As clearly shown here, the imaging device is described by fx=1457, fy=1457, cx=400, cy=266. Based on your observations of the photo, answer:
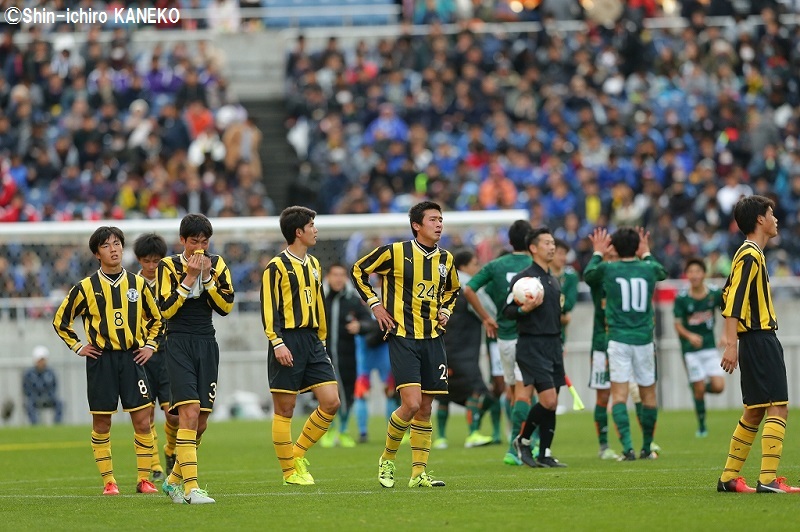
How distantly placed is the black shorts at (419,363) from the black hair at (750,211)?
2.66m

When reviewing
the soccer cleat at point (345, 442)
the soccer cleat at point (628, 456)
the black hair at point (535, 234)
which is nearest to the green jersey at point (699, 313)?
the soccer cleat at point (628, 456)

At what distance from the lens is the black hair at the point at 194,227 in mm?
11414

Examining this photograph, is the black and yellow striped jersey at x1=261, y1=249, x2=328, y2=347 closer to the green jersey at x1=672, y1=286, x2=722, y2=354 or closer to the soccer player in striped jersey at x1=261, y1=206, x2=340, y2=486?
the soccer player in striped jersey at x1=261, y1=206, x2=340, y2=486

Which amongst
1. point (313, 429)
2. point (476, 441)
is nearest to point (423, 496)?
point (313, 429)

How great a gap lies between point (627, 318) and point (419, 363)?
3.78 m

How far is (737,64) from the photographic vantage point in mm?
32781

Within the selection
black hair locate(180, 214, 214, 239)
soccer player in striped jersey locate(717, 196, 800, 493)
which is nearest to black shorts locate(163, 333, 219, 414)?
black hair locate(180, 214, 214, 239)

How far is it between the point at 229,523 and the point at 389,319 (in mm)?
2532

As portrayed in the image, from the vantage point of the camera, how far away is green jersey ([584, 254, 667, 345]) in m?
14.9

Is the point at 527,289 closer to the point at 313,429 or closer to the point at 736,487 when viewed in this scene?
the point at 313,429

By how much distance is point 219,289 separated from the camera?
457 inches

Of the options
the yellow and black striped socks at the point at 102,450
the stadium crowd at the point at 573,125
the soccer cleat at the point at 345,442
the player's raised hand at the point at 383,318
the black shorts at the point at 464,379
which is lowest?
the soccer cleat at the point at 345,442

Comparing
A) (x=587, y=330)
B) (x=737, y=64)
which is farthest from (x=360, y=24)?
(x=587, y=330)

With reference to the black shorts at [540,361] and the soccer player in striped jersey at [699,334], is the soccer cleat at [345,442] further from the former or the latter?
the black shorts at [540,361]
